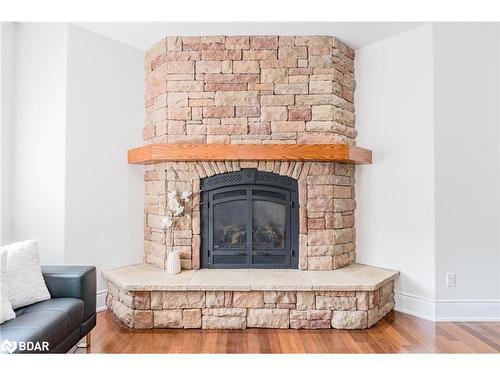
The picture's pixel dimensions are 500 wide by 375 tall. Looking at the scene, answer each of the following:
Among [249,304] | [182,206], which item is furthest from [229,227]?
[249,304]

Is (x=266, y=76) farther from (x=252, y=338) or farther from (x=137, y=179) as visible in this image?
(x=252, y=338)

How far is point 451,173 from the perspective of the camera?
2.78m

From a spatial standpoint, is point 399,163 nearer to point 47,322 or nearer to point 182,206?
point 182,206

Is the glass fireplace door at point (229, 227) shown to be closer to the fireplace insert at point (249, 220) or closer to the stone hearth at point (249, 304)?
the fireplace insert at point (249, 220)

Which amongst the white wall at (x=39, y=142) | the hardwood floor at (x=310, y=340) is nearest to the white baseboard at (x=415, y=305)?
the hardwood floor at (x=310, y=340)

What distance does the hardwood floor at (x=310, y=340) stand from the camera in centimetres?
224

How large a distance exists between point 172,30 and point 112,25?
0.55 meters

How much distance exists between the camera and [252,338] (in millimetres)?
2395

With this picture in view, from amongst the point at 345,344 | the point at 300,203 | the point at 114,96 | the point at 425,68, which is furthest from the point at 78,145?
the point at 425,68

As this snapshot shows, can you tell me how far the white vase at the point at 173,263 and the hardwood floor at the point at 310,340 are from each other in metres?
0.51

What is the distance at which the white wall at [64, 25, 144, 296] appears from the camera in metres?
2.90

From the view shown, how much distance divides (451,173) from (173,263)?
2.62 meters

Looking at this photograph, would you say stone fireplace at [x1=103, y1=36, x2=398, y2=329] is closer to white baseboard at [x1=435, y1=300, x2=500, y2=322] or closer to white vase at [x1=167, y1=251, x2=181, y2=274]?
white vase at [x1=167, y1=251, x2=181, y2=274]
